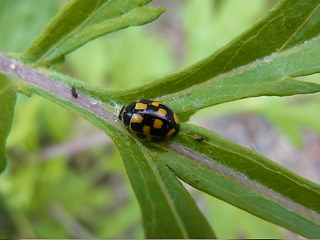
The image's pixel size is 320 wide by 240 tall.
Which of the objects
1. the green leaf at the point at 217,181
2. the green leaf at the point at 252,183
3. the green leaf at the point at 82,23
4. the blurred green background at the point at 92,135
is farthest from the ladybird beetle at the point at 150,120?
the blurred green background at the point at 92,135

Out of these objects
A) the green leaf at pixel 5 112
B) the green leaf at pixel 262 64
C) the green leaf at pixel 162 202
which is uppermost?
the green leaf at pixel 262 64

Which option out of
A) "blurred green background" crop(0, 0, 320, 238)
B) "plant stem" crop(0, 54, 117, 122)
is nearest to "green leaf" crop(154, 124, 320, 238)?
"plant stem" crop(0, 54, 117, 122)

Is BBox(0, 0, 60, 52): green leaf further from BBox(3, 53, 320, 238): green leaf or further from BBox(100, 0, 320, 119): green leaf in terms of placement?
BBox(100, 0, 320, 119): green leaf

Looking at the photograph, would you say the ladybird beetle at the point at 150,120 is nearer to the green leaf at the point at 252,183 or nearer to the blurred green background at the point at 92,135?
the green leaf at the point at 252,183

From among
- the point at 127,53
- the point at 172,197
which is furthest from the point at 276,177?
the point at 127,53

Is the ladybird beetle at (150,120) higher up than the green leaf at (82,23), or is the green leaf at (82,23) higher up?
the green leaf at (82,23)

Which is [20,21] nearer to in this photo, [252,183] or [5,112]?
[5,112]

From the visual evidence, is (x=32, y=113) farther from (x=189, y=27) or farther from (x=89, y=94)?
(x=189, y=27)
